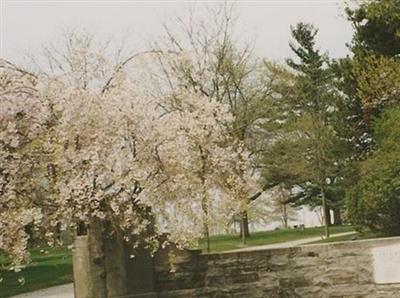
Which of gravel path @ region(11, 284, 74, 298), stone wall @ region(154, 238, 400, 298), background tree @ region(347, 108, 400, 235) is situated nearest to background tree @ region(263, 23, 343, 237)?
background tree @ region(347, 108, 400, 235)

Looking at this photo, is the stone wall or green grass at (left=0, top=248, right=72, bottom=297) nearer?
the stone wall

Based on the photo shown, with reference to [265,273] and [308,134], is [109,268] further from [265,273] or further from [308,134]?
[308,134]

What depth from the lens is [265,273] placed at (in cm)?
1034

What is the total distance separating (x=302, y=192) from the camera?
44.0 meters

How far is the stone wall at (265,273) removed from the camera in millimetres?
10039

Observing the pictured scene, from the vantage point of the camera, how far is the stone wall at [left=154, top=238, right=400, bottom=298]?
10.0 m

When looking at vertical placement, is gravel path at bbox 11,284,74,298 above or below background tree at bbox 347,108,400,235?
below

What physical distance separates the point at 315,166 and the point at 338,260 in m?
22.2

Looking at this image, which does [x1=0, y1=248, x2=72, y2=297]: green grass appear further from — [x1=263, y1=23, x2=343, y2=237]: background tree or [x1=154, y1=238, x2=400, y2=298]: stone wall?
[x1=263, y1=23, x2=343, y2=237]: background tree

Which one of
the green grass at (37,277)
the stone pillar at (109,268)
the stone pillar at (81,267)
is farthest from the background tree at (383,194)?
the stone pillar at (81,267)

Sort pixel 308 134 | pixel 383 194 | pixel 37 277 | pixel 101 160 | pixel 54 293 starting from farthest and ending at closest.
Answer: pixel 308 134, pixel 37 277, pixel 54 293, pixel 383 194, pixel 101 160

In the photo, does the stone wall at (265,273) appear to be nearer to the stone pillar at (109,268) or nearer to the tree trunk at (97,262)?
the stone pillar at (109,268)

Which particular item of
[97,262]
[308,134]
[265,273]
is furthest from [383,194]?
[308,134]

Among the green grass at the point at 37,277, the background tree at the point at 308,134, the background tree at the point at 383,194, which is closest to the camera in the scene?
the background tree at the point at 383,194
